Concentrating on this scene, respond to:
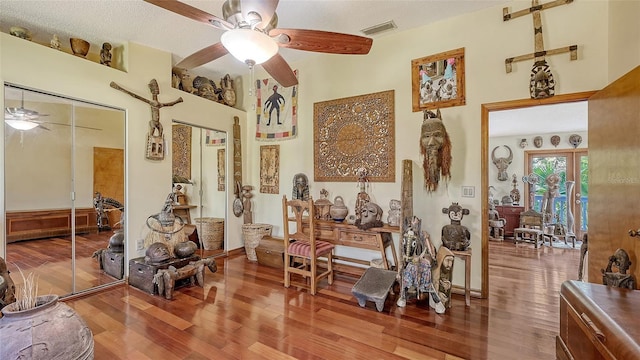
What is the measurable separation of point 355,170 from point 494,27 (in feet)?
7.12

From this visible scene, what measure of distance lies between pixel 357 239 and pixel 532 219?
4.89 meters

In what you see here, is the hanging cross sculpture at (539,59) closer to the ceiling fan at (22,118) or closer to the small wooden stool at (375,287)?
the small wooden stool at (375,287)

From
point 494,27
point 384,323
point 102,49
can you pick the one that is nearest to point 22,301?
point 384,323

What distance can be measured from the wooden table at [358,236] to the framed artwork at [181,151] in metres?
1.98

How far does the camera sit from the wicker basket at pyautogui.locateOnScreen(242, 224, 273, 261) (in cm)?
430

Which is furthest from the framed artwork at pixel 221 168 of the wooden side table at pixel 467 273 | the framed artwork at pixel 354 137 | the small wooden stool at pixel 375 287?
the wooden side table at pixel 467 273

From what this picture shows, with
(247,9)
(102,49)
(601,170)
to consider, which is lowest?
(601,170)

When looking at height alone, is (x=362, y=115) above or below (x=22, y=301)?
above

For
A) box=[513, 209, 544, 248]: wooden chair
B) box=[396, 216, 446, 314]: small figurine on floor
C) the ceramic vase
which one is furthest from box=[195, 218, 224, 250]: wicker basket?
box=[513, 209, 544, 248]: wooden chair

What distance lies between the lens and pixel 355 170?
12.2ft

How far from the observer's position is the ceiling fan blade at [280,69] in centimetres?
228

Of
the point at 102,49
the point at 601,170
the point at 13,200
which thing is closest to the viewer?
the point at 601,170

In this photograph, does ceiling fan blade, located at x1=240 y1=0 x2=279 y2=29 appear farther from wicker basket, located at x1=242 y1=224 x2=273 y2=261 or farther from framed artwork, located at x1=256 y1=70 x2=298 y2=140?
wicker basket, located at x1=242 y1=224 x2=273 y2=261

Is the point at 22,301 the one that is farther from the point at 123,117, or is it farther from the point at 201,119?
the point at 201,119
